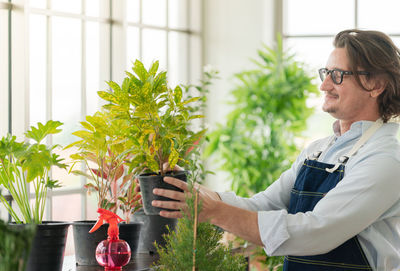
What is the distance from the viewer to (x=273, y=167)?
4.81 m

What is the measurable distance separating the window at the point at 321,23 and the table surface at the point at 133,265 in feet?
10.6

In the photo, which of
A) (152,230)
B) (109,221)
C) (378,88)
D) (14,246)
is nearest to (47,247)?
(109,221)

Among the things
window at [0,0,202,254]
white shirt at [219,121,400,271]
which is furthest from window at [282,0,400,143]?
white shirt at [219,121,400,271]

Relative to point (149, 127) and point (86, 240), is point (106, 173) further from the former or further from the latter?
point (149, 127)

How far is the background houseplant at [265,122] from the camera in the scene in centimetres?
482

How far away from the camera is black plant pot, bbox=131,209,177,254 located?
230 cm

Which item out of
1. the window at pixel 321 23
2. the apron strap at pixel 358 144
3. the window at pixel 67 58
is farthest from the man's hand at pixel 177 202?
the window at pixel 321 23

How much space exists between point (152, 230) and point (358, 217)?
921 millimetres

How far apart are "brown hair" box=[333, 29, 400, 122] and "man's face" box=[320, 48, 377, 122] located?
2 cm

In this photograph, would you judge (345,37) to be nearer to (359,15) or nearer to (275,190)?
(275,190)

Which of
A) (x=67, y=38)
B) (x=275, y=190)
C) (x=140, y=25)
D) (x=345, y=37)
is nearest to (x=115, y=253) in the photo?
(x=275, y=190)

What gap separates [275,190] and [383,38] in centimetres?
72

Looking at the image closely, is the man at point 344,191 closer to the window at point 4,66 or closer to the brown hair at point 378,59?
the brown hair at point 378,59

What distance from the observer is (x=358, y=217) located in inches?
68.1
